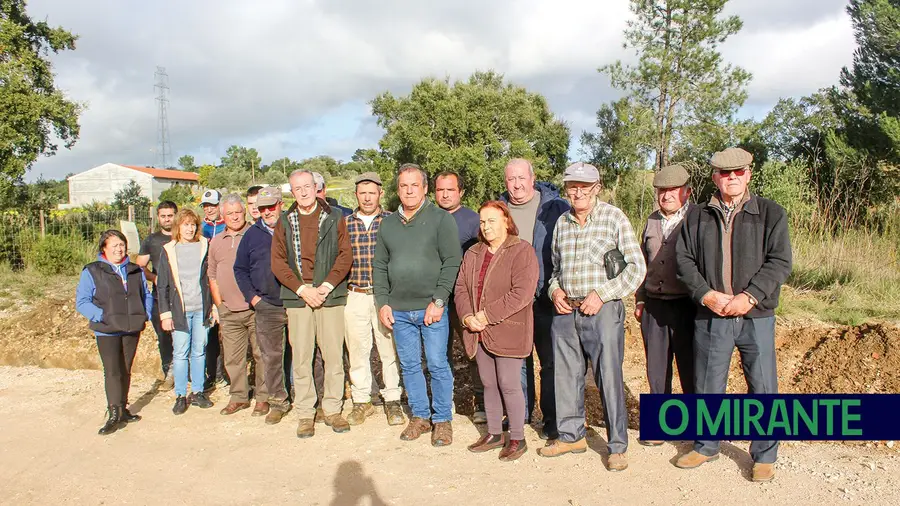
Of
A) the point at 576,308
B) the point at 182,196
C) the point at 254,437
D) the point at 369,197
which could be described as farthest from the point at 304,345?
the point at 182,196

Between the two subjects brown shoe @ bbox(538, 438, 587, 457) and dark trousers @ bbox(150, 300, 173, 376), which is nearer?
brown shoe @ bbox(538, 438, 587, 457)

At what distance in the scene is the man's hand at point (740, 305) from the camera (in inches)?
145

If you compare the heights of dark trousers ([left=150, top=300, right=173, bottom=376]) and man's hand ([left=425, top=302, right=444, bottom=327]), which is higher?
man's hand ([left=425, top=302, right=444, bottom=327])

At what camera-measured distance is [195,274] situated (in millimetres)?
5637

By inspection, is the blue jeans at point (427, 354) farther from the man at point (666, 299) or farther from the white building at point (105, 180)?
the white building at point (105, 180)

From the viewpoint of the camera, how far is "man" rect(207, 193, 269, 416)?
17.9 feet

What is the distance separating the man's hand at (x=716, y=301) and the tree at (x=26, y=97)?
16767mm

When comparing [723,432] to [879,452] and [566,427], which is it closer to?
[566,427]

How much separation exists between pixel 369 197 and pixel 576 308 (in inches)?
77.3

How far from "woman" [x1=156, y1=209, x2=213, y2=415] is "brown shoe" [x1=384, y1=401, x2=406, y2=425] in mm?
1861

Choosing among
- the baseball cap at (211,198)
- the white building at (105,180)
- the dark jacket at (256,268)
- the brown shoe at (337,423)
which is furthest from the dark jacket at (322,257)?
the white building at (105,180)

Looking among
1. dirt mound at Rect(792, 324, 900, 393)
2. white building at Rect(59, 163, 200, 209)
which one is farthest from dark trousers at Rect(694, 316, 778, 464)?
white building at Rect(59, 163, 200, 209)

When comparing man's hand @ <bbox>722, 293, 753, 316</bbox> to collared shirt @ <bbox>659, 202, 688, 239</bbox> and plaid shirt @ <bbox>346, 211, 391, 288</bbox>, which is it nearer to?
collared shirt @ <bbox>659, 202, 688, 239</bbox>

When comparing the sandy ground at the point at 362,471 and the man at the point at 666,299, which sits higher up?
the man at the point at 666,299
